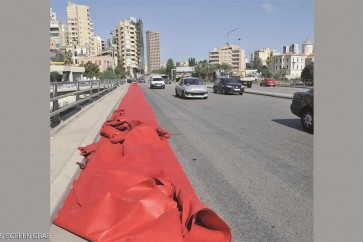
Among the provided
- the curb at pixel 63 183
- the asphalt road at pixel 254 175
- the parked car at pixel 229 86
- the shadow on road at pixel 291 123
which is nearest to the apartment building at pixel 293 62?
the parked car at pixel 229 86

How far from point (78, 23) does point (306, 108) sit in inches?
7421

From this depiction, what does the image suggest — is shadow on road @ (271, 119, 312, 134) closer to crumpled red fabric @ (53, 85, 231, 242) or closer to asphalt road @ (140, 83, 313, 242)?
asphalt road @ (140, 83, 313, 242)

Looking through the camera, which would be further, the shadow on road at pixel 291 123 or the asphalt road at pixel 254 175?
the shadow on road at pixel 291 123

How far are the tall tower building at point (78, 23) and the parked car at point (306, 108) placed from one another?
181 m

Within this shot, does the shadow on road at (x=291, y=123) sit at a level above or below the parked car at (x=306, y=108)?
below

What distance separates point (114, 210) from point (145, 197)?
0.39m

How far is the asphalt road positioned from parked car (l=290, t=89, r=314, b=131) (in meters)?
0.28

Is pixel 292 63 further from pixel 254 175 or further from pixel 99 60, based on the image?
pixel 254 175

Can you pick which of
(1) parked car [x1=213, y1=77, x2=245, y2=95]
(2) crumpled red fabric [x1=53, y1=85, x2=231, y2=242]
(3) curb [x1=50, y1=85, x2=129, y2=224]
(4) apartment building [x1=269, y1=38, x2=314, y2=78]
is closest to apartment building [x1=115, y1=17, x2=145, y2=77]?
(4) apartment building [x1=269, y1=38, x2=314, y2=78]

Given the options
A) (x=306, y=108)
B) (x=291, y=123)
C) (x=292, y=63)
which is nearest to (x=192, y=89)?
(x=291, y=123)

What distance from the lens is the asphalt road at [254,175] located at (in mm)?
3705

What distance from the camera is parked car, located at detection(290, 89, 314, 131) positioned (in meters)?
9.59

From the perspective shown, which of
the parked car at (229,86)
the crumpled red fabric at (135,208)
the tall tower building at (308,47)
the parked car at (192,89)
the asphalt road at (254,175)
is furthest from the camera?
the tall tower building at (308,47)

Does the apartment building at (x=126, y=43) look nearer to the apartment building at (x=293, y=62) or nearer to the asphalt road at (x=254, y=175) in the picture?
the apartment building at (x=293, y=62)
